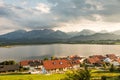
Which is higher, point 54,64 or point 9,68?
point 54,64

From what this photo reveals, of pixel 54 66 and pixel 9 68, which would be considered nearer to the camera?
pixel 54 66

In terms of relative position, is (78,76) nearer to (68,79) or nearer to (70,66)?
(68,79)

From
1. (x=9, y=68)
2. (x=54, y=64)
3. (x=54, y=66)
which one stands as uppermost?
(x=54, y=64)

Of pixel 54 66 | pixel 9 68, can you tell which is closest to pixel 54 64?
pixel 54 66

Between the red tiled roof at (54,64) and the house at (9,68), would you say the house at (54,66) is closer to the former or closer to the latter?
the red tiled roof at (54,64)

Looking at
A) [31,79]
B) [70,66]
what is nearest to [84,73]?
[31,79]

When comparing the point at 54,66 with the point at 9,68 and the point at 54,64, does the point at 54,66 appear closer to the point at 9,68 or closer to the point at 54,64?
the point at 54,64

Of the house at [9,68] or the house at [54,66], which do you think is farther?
the house at [9,68]

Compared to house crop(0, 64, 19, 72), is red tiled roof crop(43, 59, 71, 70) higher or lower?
higher

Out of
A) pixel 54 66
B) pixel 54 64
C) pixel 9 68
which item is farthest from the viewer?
pixel 9 68

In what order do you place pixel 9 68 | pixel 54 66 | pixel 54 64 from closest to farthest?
1. pixel 54 66
2. pixel 54 64
3. pixel 9 68

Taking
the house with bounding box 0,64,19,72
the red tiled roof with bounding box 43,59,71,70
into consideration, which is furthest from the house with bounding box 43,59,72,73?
the house with bounding box 0,64,19,72

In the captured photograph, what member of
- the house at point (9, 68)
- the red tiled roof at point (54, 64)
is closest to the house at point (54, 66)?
the red tiled roof at point (54, 64)

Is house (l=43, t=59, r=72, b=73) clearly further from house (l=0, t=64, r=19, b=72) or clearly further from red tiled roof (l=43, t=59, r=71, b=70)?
house (l=0, t=64, r=19, b=72)
